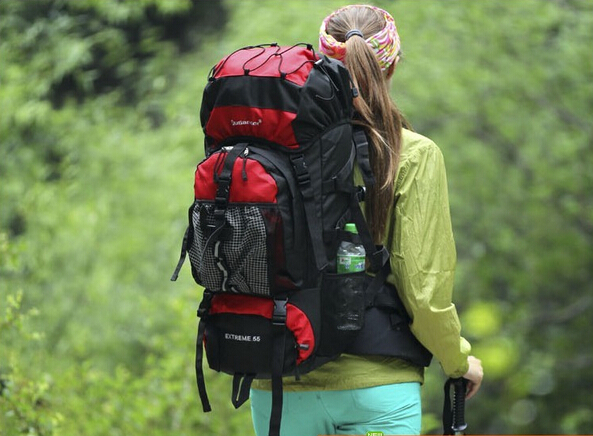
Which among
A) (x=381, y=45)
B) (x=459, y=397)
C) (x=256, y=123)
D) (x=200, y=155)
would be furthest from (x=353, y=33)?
(x=200, y=155)

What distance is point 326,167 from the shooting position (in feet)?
8.48

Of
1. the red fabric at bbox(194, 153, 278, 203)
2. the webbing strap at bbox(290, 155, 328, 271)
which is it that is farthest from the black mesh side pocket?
the red fabric at bbox(194, 153, 278, 203)

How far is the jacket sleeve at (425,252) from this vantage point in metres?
2.71

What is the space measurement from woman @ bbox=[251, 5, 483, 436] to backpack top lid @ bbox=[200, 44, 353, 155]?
168mm

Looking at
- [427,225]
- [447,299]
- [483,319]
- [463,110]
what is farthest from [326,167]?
[483,319]

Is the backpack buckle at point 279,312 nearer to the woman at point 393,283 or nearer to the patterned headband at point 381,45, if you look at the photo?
the woman at point 393,283

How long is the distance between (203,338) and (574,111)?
7129 millimetres

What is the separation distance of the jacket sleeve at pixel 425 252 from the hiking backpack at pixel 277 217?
0.11m

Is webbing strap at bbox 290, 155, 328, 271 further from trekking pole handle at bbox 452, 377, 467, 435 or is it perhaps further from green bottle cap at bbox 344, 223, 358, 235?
trekking pole handle at bbox 452, 377, 467, 435

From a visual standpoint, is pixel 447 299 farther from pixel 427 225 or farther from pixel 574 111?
pixel 574 111

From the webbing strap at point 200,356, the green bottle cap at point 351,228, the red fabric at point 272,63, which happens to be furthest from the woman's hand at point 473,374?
the red fabric at point 272,63

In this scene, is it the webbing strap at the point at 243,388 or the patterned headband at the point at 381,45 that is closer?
the webbing strap at the point at 243,388

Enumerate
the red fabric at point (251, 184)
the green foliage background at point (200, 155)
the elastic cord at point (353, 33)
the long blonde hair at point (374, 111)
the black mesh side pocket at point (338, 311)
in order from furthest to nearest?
the green foliage background at point (200, 155) → the elastic cord at point (353, 33) → the long blonde hair at point (374, 111) → the black mesh side pocket at point (338, 311) → the red fabric at point (251, 184)

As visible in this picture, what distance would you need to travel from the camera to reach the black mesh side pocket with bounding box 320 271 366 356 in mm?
2615
